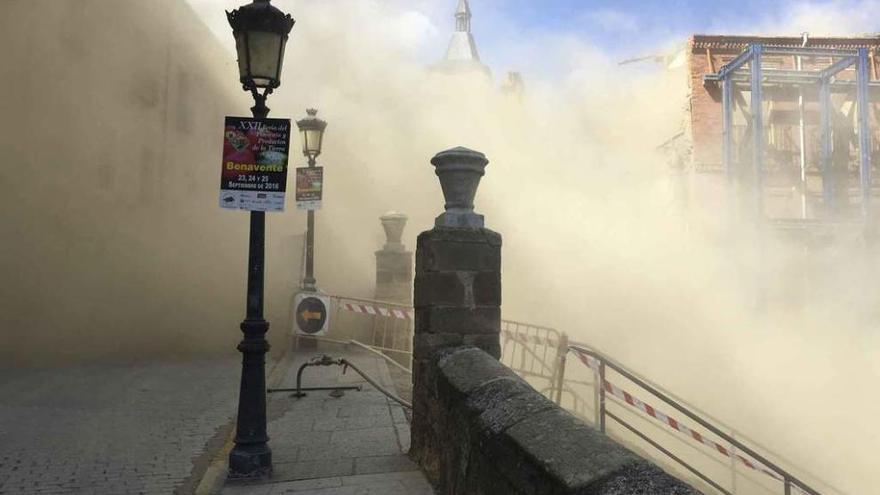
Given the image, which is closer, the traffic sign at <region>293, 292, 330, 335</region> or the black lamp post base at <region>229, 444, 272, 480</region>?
the black lamp post base at <region>229, 444, 272, 480</region>

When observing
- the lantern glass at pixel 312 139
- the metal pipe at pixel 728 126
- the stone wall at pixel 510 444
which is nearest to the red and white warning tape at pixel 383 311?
the lantern glass at pixel 312 139

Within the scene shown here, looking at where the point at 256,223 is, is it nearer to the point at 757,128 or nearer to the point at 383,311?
the point at 383,311

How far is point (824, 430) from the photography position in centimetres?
1051

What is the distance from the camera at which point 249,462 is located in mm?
3875

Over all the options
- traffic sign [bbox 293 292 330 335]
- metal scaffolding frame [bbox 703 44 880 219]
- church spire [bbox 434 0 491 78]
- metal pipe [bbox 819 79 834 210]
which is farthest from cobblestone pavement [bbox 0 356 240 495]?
church spire [bbox 434 0 491 78]

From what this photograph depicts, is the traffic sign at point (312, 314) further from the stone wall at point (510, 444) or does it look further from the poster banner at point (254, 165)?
the stone wall at point (510, 444)

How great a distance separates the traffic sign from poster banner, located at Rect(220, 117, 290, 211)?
507 centimetres

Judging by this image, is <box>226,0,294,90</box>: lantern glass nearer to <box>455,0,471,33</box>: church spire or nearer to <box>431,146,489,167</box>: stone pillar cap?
<box>431,146,489,167</box>: stone pillar cap

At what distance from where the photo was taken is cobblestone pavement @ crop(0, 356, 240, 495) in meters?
3.93

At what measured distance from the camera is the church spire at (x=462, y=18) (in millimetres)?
53156

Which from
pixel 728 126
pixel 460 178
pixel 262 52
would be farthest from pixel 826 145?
pixel 262 52

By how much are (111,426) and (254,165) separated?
8.78 ft

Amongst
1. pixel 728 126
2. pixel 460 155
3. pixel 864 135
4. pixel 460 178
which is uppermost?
pixel 728 126

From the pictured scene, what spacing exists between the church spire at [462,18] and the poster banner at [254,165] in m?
51.7
